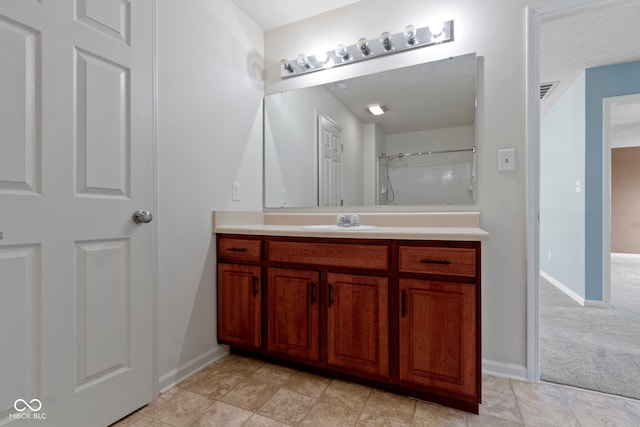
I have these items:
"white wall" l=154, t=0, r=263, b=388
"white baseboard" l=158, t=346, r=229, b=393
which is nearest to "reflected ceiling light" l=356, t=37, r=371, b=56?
"white wall" l=154, t=0, r=263, b=388

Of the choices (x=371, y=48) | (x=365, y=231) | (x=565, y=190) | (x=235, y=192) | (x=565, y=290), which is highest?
(x=371, y=48)

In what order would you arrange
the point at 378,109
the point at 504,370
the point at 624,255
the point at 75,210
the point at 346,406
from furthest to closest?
the point at 624,255 < the point at 378,109 < the point at 504,370 < the point at 346,406 < the point at 75,210

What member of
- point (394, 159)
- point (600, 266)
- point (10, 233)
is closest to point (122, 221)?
point (10, 233)

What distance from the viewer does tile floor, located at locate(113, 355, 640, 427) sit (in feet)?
4.34

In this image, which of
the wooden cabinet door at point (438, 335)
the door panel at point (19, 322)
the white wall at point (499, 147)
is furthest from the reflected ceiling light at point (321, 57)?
the door panel at point (19, 322)

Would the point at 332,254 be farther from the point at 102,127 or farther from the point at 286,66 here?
the point at 286,66

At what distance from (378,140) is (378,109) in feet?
0.68

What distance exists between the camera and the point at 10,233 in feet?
3.35

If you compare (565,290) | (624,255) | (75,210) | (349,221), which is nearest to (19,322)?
(75,210)

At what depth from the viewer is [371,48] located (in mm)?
2008

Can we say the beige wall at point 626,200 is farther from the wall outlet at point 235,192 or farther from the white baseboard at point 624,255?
the wall outlet at point 235,192

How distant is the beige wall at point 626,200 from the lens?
6352 millimetres

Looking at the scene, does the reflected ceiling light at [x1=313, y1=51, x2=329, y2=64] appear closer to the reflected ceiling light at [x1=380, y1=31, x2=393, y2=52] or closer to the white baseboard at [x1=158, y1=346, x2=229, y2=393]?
the reflected ceiling light at [x1=380, y1=31, x2=393, y2=52]

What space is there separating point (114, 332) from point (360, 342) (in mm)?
1116
